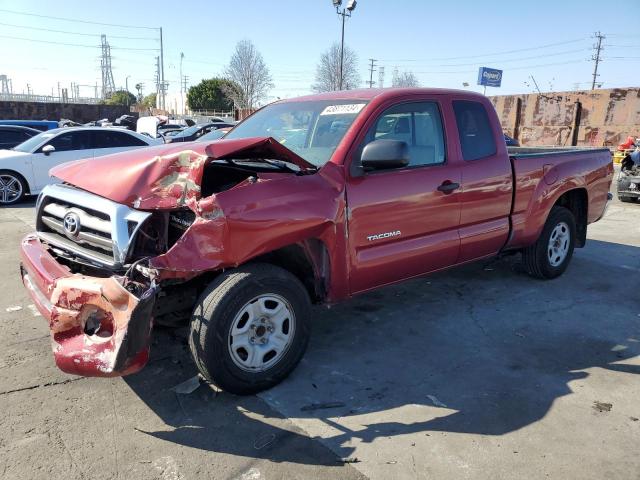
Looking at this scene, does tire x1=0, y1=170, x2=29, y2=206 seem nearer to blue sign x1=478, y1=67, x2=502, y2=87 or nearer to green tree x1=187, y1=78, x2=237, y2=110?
blue sign x1=478, y1=67, x2=502, y2=87

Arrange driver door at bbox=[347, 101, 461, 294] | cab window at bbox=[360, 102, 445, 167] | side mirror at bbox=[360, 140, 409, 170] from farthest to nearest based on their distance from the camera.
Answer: cab window at bbox=[360, 102, 445, 167] < driver door at bbox=[347, 101, 461, 294] < side mirror at bbox=[360, 140, 409, 170]

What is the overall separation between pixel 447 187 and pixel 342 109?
1.06 meters

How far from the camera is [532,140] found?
1008 inches

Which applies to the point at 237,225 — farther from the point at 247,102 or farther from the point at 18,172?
the point at 247,102

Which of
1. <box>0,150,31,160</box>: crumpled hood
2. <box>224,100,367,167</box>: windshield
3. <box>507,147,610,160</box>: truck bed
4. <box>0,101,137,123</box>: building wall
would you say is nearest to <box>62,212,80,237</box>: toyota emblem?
<box>224,100,367,167</box>: windshield

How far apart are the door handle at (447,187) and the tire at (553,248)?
1.77 m

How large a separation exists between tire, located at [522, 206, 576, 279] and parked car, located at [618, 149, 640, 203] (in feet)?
22.4

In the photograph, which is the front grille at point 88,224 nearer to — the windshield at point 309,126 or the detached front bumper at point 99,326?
the detached front bumper at point 99,326

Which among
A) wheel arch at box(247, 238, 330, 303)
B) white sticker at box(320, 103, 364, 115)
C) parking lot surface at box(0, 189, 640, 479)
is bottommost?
parking lot surface at box(0, 189, 640, 479)

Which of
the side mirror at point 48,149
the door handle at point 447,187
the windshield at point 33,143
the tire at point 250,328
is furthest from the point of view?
the windshield at point 33,143

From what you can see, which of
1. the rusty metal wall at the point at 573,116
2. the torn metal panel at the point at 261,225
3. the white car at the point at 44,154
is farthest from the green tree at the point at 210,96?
the torn metal panel at the point at 261,225

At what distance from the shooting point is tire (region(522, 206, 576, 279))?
213 inches

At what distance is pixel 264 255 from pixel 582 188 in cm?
412

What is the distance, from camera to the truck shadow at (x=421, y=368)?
2.88m
